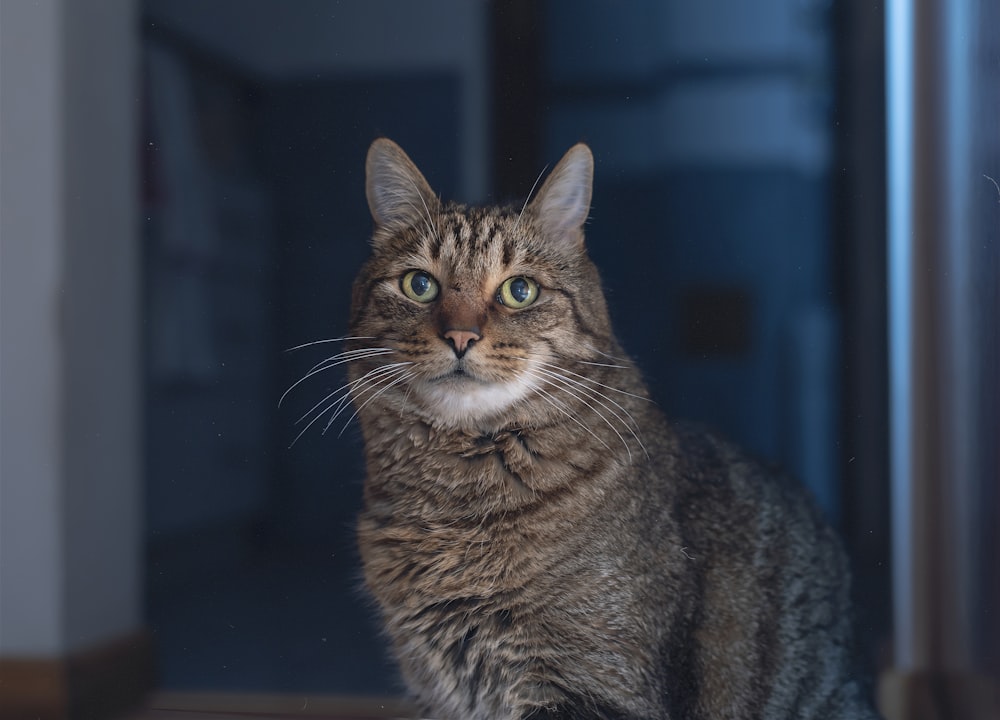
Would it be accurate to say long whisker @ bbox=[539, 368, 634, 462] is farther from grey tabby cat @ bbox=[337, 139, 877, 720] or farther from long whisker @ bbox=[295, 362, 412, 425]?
long whisker @ bbox=[295, 362, 412, 425]

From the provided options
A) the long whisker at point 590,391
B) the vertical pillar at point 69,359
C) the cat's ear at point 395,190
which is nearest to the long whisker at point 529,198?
the cat's ear at point 395,190

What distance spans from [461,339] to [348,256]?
379 mm

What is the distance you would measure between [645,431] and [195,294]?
0.83 metres

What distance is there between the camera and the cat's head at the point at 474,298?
1.22 m

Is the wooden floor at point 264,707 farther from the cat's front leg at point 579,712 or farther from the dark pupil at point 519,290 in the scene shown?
the dark pupil at point 519,290

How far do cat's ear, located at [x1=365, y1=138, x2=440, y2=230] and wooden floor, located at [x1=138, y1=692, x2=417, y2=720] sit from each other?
2.66 ft

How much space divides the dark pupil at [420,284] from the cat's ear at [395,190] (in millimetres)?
99

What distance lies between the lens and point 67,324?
4.98ft

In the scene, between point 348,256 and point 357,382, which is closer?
point 357,382

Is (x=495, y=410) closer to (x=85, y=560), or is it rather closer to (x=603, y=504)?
(x=603, y=504)

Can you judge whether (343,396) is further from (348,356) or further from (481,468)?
(481,468)

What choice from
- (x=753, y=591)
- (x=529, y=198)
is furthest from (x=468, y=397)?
(x=753, y=591)

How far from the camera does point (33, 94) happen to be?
4.85 feet

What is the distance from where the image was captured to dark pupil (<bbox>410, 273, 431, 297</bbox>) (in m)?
1.30
